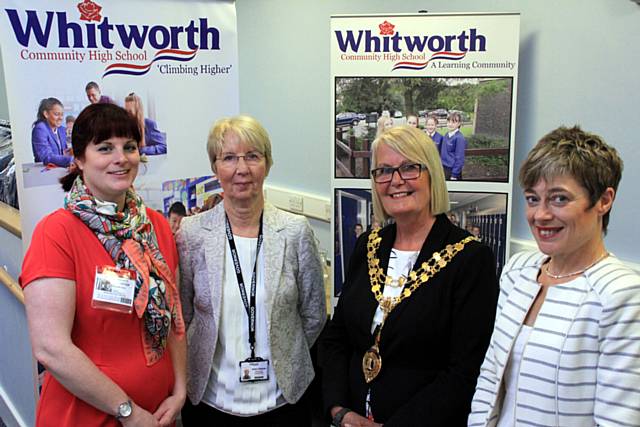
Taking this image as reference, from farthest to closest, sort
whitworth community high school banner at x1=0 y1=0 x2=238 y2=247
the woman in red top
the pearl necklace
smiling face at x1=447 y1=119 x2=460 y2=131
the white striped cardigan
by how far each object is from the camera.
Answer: smiling face at x1=447 y1=119 x2=460 y2=131, whitworth community high school banner at x1=0 y1=0 x2=238 y2=247, the woman in red top, the pearl necklace, the white striped cardigan

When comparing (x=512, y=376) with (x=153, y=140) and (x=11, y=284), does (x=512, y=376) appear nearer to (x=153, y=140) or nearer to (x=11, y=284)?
(x=153, y=140)

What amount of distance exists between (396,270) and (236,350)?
0.58 m

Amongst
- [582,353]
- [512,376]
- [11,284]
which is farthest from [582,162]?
[11,284]

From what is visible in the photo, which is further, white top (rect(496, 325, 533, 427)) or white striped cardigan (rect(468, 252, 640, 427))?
white top (rect(496, 325, 533, 427))

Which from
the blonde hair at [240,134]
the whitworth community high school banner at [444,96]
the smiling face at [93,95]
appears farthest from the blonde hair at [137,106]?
the whitworth community high school banner at [444,96]

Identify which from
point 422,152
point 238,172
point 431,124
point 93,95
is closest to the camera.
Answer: point 422,152

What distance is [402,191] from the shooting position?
66.3 inches

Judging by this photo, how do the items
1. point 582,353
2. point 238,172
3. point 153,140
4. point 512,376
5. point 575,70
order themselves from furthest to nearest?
point 575,70 → point 153,140 → point 238,172 → point 512,376 → point 582,353

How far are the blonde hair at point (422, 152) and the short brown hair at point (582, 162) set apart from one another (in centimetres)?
45

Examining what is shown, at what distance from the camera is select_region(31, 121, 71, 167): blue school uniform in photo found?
7.18 ft

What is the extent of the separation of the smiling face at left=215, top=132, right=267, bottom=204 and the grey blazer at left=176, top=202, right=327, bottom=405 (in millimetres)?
118

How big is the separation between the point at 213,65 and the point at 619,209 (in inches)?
77.6

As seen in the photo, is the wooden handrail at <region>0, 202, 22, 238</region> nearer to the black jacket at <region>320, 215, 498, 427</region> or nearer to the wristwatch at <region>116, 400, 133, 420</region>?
the wristwatch at <region>116, 400, 133, 420</region>

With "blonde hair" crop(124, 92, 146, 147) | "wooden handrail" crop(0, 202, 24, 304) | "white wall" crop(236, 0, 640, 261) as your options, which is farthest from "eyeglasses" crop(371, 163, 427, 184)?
"wooden handrail" crop(0, 202, 24, 304)
